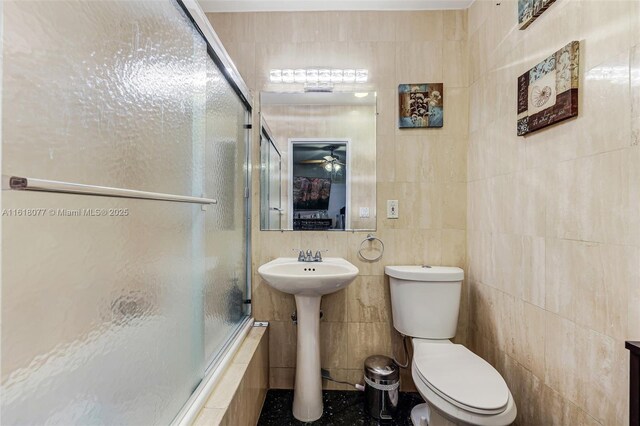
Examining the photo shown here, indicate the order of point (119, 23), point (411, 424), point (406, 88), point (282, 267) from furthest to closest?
point (406, 88) → point (282, 267) → point (411, 424) → point (119, 23)

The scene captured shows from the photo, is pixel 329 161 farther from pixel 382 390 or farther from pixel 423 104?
pixel 382 390

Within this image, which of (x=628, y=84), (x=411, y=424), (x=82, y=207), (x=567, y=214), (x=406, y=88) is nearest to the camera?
(x=82, y=207)

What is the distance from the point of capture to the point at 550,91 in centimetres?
114

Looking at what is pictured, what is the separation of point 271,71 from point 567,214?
1672 millimetres

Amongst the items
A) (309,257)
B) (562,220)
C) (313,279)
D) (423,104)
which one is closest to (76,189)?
(313,279)

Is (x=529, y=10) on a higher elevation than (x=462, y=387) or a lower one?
higher

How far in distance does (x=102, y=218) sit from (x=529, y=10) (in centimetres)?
175

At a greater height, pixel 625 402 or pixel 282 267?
pixel 282 267

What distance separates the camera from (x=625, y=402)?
867 millimetres

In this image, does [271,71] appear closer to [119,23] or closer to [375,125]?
[375,125]

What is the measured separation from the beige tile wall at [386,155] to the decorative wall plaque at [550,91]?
1.68 feet

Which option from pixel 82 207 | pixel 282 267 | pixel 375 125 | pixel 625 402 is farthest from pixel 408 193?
pixel 82 207

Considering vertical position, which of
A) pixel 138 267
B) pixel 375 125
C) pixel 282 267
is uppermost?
pixel 375 125

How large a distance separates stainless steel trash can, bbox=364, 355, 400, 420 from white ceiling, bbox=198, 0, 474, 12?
2.08 m
